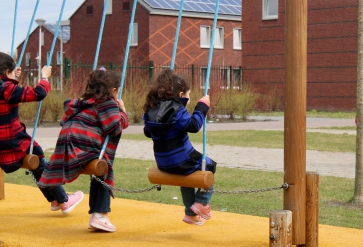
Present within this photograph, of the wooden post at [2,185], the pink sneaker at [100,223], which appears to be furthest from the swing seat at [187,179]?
the wooden post at [2,185]

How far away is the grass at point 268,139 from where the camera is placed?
14906 millimetres

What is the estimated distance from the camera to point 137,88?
23594 mm

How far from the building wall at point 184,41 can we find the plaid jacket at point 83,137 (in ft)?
123

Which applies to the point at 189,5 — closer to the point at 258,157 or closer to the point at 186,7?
the point at 186,7

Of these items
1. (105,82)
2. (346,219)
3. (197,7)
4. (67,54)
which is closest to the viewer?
(105,82)

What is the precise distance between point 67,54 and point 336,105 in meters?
25.2

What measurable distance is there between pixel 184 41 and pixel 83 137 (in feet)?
133

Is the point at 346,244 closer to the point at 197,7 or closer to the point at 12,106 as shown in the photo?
the point at 12,106

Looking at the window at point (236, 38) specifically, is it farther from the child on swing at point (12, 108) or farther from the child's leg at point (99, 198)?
the child's leg at point (99, 198)

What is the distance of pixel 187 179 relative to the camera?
5027 mm

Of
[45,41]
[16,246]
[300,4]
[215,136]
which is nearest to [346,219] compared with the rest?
[300,4]

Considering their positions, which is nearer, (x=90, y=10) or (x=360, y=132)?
(x=360, y=132)

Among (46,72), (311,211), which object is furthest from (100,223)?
(311,211)

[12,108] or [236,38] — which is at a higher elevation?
[236,38]
